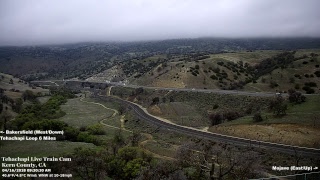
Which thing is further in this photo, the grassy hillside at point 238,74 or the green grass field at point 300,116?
the grassy hillside at point 238,74

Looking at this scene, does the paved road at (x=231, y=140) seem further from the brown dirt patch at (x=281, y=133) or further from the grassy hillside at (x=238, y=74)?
the grassy hillside at (x=238, y=74)

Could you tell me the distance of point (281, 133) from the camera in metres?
58.0

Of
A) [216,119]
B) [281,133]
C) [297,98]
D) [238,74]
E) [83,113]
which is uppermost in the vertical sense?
[297,98]

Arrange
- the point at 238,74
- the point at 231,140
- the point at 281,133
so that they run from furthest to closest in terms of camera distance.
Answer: the point at 238,74
the point at 231,140
the point at 281,133

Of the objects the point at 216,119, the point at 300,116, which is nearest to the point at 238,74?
the point at 216,119

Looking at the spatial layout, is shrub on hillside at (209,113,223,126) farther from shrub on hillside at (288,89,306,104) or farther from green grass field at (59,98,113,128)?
green grass field at (59,98,113,128)

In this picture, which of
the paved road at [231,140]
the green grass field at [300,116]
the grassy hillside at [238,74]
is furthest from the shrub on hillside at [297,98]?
the grassy hillside at [238,74]

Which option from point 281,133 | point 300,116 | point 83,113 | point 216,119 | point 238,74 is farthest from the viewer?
point 238,74

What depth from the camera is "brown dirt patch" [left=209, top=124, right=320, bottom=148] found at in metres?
54.0

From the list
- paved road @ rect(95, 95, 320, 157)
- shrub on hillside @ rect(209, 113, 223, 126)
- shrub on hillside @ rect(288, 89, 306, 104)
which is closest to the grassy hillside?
shrub on hillside @ rect(288, 89, 306, 104)

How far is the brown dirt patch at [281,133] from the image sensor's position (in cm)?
5403

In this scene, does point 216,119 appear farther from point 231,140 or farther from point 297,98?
point 297,98

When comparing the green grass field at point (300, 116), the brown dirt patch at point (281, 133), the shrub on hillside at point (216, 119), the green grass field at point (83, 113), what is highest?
the green grass field at point (300, 116)

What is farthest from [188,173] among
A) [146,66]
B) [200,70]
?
[146,66]
